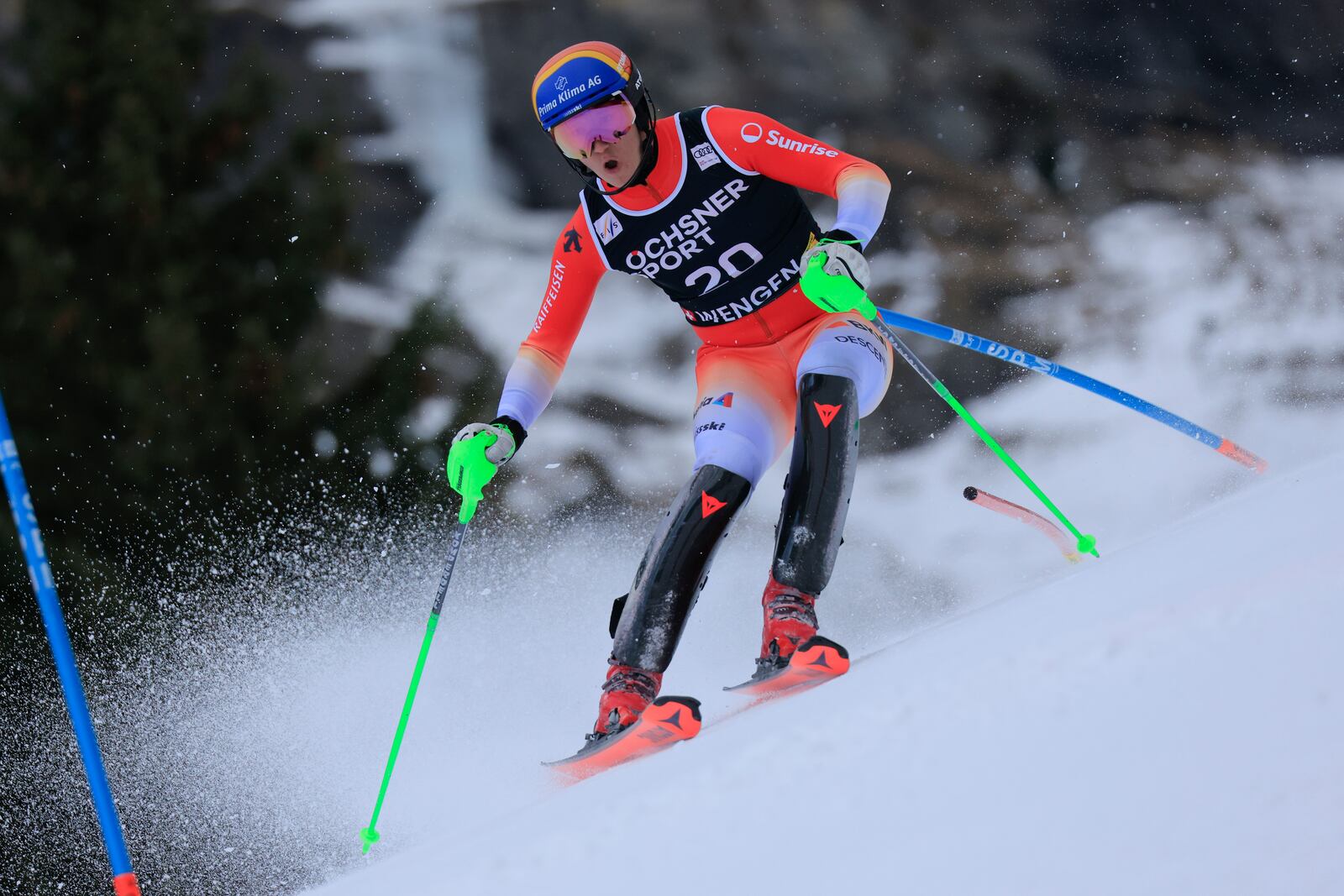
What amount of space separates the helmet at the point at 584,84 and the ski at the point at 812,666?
3.88 feet

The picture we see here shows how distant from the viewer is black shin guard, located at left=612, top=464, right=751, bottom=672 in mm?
2453

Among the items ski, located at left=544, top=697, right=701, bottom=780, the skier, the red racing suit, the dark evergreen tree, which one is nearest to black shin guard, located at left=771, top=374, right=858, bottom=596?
the skier

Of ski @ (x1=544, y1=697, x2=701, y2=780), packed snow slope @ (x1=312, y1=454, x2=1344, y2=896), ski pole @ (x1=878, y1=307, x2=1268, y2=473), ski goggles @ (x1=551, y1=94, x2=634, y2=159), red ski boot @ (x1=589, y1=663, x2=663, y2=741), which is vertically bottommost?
packed snow slope @ (x1=312, y1=454, x2=1344, y2=896)

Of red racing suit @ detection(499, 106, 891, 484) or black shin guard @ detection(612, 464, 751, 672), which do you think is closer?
black shin guard @ detection(612, 464, 751, 672)

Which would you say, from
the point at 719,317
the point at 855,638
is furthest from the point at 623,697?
the point at 855,638

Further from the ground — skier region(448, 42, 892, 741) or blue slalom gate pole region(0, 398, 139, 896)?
skier region(448, 42, 892, 741)

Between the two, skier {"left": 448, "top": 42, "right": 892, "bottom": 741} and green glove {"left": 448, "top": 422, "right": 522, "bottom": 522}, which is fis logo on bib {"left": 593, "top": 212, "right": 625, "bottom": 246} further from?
green glove {"left": 448, "top": 422, "right": 522, "bottom": 522}

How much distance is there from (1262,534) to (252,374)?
6.89 m

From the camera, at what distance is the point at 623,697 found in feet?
7.98

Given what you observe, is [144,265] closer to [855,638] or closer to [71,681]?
[855,638]

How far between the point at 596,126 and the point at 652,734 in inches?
52.3

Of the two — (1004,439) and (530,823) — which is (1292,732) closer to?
(530,823)

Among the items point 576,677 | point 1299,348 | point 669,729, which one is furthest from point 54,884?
point 1299,348

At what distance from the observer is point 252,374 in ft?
24.4
